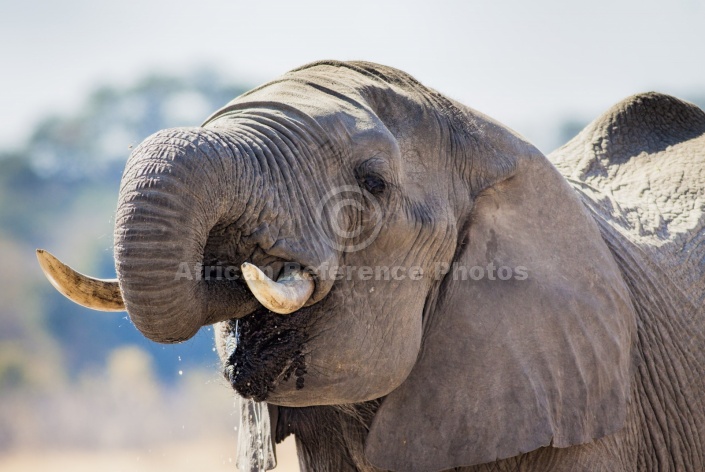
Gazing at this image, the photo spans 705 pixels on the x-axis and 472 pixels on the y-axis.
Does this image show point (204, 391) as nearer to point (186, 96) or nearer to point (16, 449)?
point (16, 449)

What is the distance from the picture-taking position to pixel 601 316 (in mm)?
3596

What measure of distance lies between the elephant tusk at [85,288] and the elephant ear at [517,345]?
0.83 metres

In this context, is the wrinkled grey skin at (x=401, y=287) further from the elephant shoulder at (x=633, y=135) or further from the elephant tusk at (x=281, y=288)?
the elephant shoulder at (x=633, y=135)

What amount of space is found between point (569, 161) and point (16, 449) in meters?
13.4

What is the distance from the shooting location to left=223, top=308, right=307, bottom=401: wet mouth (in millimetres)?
3068

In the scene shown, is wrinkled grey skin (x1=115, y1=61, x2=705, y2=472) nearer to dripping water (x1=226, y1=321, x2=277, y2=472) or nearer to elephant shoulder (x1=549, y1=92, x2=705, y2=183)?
dripping water (x1=226, y1=321, x2=277, y2=472)

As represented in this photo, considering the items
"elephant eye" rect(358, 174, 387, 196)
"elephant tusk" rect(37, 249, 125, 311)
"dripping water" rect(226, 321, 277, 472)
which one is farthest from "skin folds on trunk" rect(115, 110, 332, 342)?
"dripping water" rect(226, 321, 277, 472)

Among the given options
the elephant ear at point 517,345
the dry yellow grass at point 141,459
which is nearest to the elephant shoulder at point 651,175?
the elephant ear at point 517,345

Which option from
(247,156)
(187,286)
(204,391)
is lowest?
(204,391)

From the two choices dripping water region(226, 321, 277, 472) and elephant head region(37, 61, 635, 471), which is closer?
elephant head region(37, 61, 635, 471)

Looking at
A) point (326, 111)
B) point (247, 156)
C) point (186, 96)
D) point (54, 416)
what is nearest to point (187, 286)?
point (247, 156)

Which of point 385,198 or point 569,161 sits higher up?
point 385,198

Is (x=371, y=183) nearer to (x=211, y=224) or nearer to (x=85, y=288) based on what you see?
(x=211, y=224)

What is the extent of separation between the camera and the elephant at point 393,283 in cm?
282
